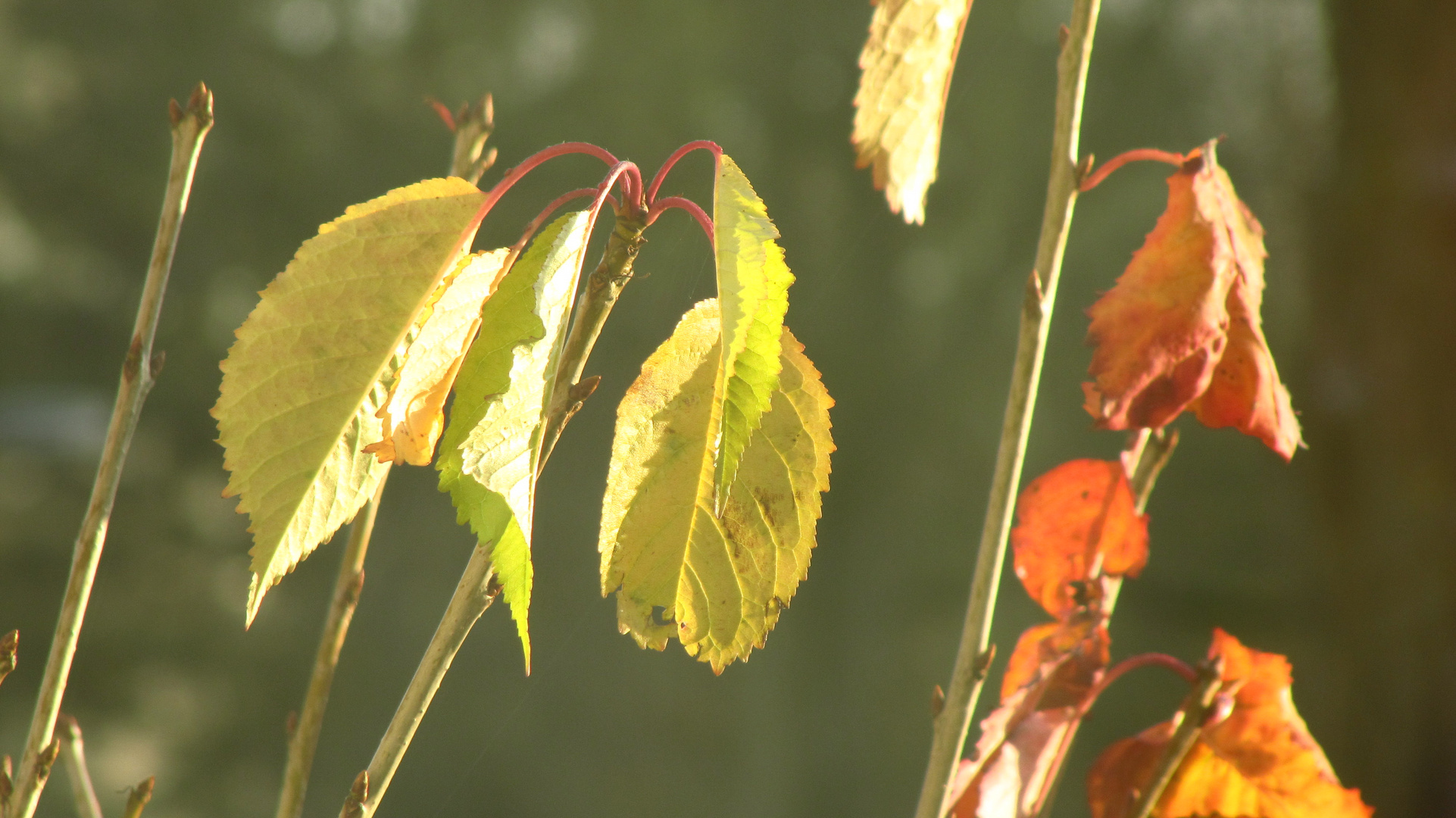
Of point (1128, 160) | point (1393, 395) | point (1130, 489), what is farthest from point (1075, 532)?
point (1393, 395)

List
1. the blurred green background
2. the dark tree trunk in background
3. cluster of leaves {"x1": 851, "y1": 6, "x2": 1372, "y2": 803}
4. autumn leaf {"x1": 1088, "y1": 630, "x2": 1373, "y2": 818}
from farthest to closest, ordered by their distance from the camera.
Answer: the dark tree trunk in background → the blurred green background → autumn leaf {"x1": 1088, "y1": 630, "x2": 1373, "y2": 818} → cluster of leaves {"x1": 851, "y1": 6, "x2": 1372, "y2": 803}

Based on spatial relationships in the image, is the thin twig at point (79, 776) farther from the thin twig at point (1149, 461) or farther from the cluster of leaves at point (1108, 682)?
the thin twig at point (1149, 461)

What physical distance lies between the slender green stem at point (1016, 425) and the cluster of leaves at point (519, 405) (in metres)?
0.09

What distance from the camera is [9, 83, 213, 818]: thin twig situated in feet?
0.97

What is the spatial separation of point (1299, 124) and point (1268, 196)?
0.12 meters

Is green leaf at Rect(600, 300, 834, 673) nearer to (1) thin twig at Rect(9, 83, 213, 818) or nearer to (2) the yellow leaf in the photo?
(2) the yellow leaf

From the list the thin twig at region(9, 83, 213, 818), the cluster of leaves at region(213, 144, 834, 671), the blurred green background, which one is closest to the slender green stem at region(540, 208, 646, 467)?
the cluster of leaves at region(213, 144, 834, 671)

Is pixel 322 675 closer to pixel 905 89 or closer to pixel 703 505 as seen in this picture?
A: pixel 703 505

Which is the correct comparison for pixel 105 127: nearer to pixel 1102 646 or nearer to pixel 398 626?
pixel 398 626

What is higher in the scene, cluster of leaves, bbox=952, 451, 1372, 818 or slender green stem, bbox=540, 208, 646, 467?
slender green stem, bbox=540, 208, 646, 467

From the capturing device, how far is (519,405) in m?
0.22

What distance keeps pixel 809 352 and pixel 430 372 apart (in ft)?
3.86

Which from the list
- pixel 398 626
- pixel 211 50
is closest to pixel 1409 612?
pixel 398 626

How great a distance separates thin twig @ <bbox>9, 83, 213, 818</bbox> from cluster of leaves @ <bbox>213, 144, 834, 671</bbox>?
0.27 ft
